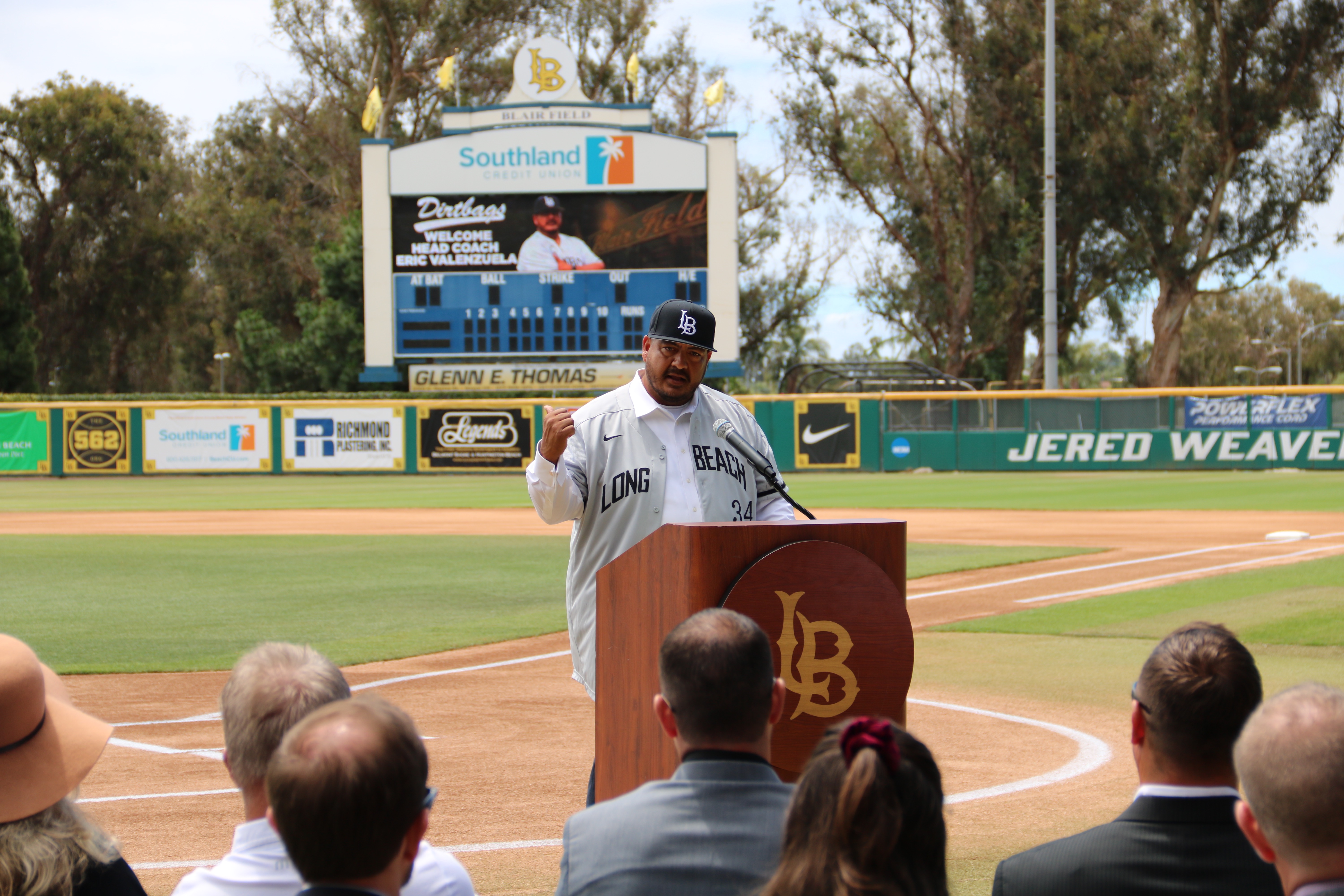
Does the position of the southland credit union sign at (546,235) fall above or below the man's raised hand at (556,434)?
above

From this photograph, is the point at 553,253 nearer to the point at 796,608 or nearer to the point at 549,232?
the point at 549,232

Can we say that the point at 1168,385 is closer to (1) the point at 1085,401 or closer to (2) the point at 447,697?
(1) the point at 1085,401

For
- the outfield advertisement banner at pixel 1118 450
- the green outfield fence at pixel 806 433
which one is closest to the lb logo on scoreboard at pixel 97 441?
the green outfield fence at pixel 806 433

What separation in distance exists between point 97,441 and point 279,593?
30.1 m

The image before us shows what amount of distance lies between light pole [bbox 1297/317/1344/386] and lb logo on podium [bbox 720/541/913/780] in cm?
8059

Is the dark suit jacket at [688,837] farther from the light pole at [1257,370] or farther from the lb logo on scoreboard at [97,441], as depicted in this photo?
the light pole at [1257,370]

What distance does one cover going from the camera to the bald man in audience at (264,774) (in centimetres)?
251

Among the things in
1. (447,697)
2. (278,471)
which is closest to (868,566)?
(447,697)

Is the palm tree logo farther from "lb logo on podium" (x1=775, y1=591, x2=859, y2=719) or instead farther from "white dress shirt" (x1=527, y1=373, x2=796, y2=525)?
"lb logo on podium" (x1=775, y1=591, x2=859, y2=719)

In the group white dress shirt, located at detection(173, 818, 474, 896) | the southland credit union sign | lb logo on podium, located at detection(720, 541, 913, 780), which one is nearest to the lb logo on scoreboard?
the southland credit union sign

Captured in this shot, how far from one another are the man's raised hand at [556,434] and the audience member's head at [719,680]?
1746mm

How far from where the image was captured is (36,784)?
245cm

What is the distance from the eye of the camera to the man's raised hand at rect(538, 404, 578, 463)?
4.32 metres

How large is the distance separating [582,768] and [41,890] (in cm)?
421
